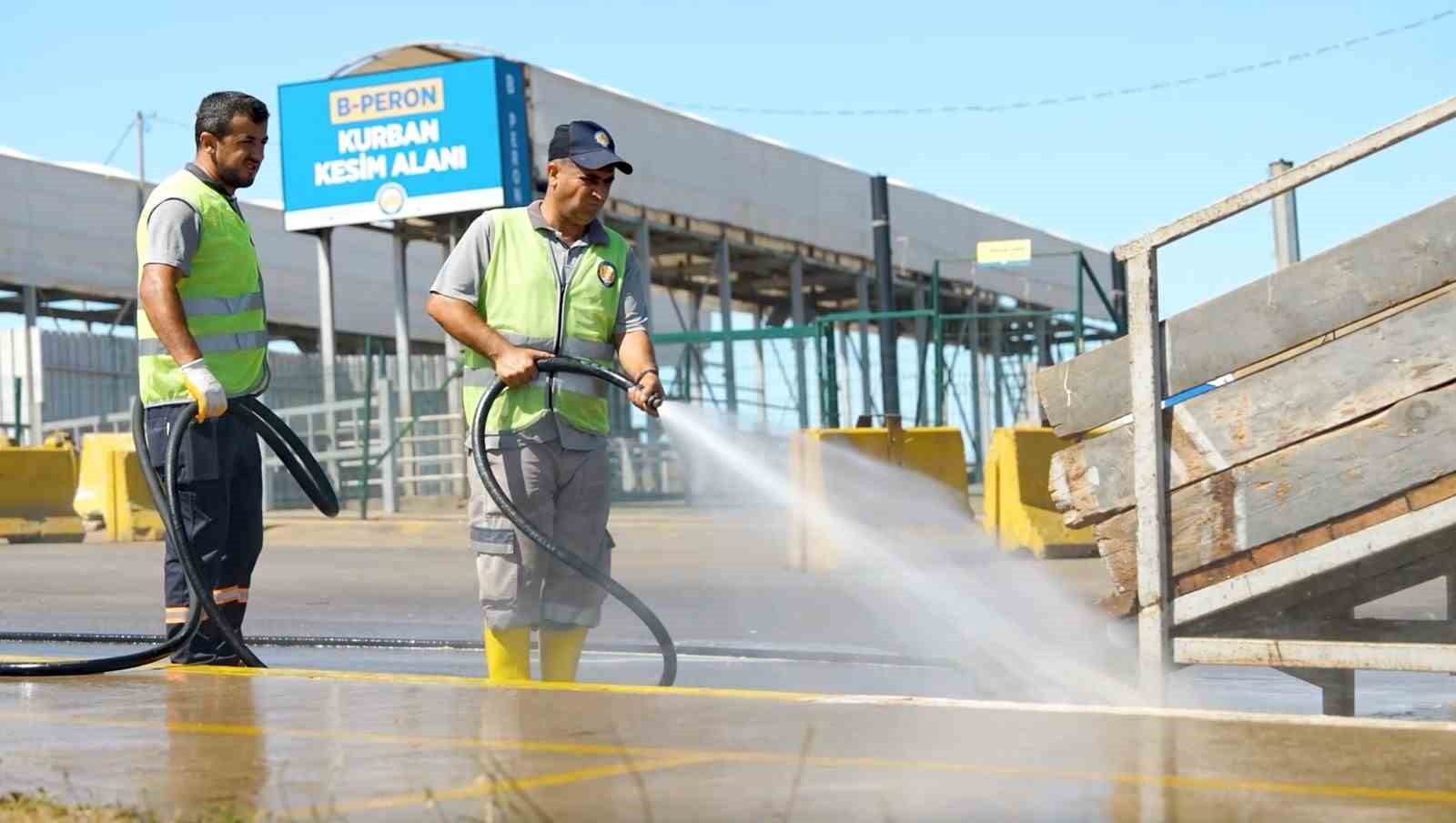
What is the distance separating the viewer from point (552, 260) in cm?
661

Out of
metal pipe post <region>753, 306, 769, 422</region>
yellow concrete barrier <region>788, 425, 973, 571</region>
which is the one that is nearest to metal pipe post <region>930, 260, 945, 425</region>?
metal pipe post <region>753, 306, 769, 422</region>

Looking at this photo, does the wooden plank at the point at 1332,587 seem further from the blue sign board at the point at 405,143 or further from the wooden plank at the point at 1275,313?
the blue sign board at the point at 405,143

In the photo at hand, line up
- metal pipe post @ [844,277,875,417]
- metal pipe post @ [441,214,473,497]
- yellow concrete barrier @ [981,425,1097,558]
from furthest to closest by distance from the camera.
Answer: metal pipe post @ [441,214,473,497] < metal pipe post @ [844,277,875,417] < yellow concrete barrier @ [981,425,1097,558]

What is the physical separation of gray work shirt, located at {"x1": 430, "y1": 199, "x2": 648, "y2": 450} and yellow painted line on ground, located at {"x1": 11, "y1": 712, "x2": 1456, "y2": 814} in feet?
5.18

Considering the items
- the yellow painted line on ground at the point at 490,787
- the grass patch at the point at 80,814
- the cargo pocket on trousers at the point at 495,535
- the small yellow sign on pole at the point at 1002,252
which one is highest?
the small yellow sign on pole at the point at 1002,252

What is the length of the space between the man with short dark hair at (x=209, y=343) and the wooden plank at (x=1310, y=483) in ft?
9.84

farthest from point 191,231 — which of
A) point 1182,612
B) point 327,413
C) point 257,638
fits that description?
point 327,413

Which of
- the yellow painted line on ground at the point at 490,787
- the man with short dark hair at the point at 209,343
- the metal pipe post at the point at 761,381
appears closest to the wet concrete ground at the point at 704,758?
the yellow painted line on ground at the point at 490,787

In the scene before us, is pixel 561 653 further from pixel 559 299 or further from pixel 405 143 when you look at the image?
pixel 405 143

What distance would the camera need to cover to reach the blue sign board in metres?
24.9

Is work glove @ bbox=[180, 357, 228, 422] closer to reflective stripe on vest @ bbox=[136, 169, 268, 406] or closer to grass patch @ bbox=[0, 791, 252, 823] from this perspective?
reflective stripe on vest @ bbox=[136, 169, 268, 406]

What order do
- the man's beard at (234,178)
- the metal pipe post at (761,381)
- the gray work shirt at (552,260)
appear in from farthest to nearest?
the metal pipe post at (761,381) → the man's beard at (234,178) → the gray work shirt at (552,260)

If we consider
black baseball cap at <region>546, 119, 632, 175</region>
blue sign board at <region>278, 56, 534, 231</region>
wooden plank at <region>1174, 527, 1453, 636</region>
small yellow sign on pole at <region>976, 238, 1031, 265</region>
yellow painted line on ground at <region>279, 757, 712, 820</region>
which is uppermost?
blue sign board at <region>278, 56, 534, 231</region>

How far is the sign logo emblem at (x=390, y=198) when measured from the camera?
25.4 metres
